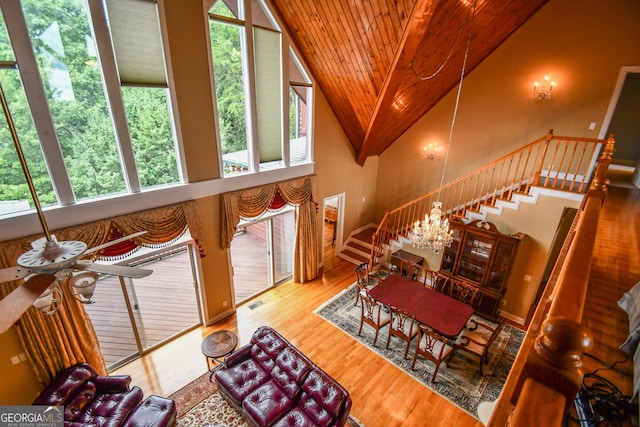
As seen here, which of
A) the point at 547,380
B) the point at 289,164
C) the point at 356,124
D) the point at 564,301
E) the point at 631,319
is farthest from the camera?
the point at 356,124

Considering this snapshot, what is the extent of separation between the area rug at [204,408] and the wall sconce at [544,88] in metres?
7.32

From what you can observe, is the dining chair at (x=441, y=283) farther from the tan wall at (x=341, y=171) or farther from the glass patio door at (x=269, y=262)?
the glass patio door at (x=269, y=262)

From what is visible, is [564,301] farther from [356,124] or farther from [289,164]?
[356,124]

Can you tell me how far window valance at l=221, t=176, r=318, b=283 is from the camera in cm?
561

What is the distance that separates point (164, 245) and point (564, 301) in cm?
521

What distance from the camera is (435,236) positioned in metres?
4.88

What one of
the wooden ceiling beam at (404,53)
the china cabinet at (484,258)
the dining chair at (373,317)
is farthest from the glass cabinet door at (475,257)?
the wooden ceiling beam at (404,53)

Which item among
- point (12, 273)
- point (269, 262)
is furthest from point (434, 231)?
point (12, 273)

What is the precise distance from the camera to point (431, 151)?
8203 millimetres

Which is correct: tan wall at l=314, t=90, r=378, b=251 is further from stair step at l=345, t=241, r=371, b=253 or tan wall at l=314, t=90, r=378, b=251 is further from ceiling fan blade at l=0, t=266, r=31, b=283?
ceiling fan blade at l=0, t=266, r=31, b=283

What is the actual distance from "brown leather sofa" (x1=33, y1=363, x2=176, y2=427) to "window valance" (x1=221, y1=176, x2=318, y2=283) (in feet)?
8.56

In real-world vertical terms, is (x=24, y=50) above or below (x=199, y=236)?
above

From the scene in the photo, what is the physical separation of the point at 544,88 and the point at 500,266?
12.9ft

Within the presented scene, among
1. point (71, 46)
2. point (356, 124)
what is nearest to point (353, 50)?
point (356, 124)
